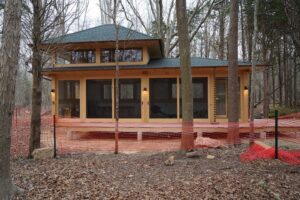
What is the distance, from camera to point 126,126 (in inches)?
531

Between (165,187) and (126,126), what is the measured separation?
303 inches

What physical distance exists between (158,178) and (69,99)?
33.8ft

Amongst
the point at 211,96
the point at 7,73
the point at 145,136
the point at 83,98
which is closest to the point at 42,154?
the point at 7,73

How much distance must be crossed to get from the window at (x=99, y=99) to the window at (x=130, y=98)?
0.54 meters

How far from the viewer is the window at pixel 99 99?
15633 mm

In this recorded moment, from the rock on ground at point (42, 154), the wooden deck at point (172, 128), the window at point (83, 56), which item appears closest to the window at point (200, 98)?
the wooden deck at point (172, 128)

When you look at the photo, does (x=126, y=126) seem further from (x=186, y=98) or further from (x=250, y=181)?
(x=250, y=181)

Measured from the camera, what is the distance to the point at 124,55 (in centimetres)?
1605

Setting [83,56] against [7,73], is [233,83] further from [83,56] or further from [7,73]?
[83,56]

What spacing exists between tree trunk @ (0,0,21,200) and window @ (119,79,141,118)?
33.8 ft

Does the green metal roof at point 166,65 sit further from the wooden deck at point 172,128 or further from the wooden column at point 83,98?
the wooden deck at point 172,128

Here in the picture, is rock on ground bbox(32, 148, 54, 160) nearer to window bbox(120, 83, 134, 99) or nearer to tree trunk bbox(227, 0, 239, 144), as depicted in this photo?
tree trunk bbox(227, 0, 239, 144)

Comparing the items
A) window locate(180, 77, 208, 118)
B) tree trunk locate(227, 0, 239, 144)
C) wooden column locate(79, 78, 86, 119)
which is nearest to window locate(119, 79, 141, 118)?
wooden column locate(79, 78, 86, 119)

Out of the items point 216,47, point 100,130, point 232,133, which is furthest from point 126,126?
point 216,47
